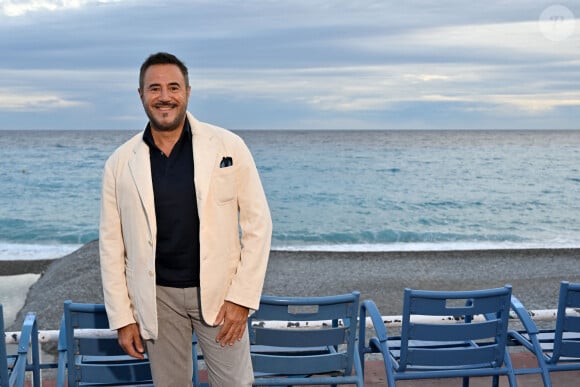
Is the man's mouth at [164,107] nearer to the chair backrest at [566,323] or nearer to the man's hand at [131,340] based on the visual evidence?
the man's hand at [131,340]

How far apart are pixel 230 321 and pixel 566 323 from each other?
5.99ft

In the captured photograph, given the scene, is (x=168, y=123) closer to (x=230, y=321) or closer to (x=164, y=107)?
(x=164, y=107)

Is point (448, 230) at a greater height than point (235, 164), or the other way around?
point (235, 164)

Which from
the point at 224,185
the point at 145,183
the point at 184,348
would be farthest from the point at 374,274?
the point at 145,183

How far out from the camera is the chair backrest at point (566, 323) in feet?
10.7

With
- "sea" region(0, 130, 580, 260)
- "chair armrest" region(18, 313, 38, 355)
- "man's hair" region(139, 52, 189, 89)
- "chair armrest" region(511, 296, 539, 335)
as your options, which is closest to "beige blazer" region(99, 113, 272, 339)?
"man's hair" region(139, 52, 189, 89)

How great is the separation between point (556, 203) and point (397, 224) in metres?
12.5

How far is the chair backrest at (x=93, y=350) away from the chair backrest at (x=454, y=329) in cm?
125

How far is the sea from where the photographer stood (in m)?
24.7

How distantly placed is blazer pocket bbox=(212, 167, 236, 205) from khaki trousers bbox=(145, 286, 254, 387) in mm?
371

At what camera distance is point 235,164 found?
102 inches

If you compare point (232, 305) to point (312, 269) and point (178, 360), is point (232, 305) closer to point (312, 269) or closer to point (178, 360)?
point (178, 360)

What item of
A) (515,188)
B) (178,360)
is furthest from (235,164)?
(515,188)

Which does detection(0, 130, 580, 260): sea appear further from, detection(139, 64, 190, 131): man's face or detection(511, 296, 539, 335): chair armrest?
detection(139, 64, 190, 131): man's face
